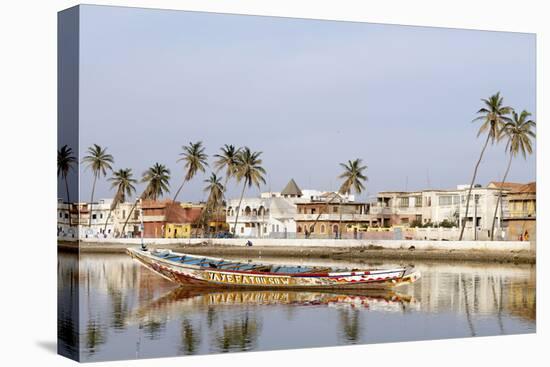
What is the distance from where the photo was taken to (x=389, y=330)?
16.2 metres

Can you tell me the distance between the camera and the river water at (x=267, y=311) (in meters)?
14.6

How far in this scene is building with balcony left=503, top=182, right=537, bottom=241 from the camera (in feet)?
57.7

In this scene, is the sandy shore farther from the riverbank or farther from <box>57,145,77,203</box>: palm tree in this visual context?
<box>57,145,77,203</box>: palm tree

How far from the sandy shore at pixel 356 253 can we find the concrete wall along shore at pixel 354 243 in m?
0.05

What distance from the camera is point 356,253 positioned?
57.1ft

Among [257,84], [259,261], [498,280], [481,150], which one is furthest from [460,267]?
[257,84]

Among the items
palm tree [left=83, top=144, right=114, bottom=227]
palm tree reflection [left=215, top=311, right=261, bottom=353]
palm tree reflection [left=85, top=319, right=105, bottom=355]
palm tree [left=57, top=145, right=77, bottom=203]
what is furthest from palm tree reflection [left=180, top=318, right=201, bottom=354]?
palm tree [left=57, top=145, right=77, bottom=203]

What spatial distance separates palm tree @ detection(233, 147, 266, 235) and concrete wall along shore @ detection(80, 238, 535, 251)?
3.15 feet

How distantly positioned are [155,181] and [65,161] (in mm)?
1258

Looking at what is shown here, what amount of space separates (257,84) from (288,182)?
4.45 feet

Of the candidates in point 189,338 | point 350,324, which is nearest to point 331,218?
point 350,324

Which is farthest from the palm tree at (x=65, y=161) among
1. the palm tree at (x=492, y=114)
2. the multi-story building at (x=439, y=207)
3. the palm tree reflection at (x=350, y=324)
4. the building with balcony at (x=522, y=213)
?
the building with balcony at (x=522, y=213)

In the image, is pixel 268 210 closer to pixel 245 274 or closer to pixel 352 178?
pixel 245 274

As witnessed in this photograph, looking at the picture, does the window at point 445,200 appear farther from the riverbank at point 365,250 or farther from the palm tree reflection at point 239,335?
the palm tree reflection at point 239,335
